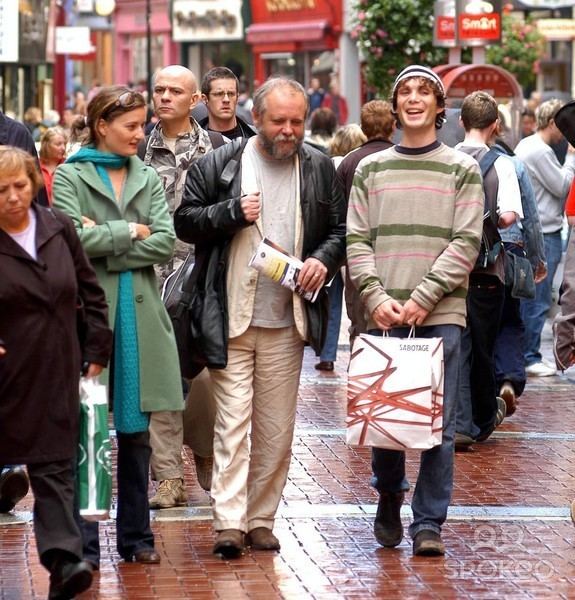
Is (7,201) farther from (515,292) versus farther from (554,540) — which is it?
(515,292)

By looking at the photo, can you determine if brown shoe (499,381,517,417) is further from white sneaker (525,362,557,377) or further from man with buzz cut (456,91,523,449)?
white sneaker (525,362,557,377)

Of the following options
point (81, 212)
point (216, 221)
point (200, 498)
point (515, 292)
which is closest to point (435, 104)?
point (216, 221)

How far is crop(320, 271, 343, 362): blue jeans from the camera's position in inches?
553

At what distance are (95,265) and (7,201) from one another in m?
0.80

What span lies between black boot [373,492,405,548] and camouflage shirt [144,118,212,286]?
1777mm

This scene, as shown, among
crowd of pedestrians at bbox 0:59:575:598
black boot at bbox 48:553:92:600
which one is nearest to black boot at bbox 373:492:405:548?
crowd of pedestrians at bbox 0:59:575:598

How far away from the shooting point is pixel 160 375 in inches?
292

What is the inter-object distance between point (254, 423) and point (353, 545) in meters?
0.68

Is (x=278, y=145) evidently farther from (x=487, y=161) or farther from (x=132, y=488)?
(x=487, y=161)

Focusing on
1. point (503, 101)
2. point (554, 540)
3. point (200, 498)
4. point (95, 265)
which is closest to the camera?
point (95, 265)

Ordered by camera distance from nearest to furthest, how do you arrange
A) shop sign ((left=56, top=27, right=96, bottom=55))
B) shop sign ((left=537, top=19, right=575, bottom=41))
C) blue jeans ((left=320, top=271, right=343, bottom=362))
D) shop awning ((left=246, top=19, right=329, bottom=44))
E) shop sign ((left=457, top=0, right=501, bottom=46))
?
1. blue jeans ((left=320, top=271, right=343, bottom=362))
2. shop sign ((left=457, top=0, right=501, bottom=46))
3. shop sign ((left=56, top=27, right=96, bottom=55))
4. shop sign ((left=537, top=19, right=575, bottom=41))
5. shop awning ((left=246, top=19, right=329, bottom=44))

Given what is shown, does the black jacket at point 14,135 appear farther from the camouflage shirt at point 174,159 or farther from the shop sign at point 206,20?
the shop sign at point 206,20

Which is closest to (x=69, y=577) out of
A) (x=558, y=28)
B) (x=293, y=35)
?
(x=558, y=28)

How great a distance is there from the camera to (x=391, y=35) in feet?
81.6
